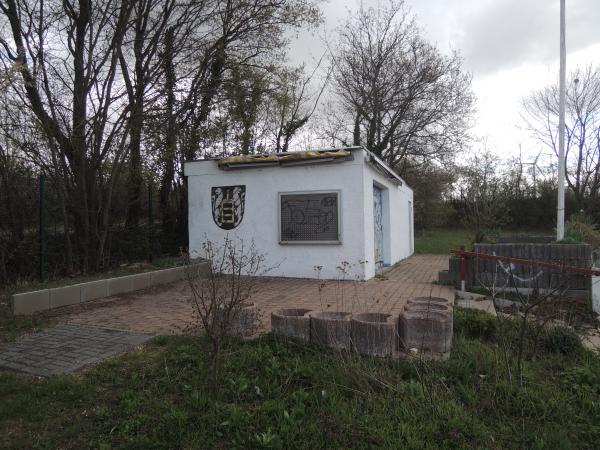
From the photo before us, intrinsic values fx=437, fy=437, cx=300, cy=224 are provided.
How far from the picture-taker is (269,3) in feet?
38.9

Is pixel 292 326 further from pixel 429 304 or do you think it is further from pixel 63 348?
pixel 63 348

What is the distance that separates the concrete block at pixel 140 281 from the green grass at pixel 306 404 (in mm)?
4670

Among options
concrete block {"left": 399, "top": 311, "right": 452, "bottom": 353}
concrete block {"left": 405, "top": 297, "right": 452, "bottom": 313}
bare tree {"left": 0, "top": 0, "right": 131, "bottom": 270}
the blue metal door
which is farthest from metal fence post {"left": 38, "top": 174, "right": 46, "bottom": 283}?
the blue metal door

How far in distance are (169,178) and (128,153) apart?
8.56 feet

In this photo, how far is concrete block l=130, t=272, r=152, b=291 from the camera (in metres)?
8.70

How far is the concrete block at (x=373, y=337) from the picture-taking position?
4094 millimetres

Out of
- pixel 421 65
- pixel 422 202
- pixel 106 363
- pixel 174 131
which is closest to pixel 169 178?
pixel 174 131

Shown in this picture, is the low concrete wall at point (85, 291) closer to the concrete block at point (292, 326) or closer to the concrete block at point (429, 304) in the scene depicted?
the concrete block at point (292, 326)

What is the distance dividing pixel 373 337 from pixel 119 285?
5.89m

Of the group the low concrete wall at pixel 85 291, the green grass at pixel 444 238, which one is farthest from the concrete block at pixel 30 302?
the green grass at pixel 444 238

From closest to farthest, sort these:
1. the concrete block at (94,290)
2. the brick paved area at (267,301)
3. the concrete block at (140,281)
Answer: the brick paved area at (267,301), the concrete block at (94,290), the concrete block at (140,281)

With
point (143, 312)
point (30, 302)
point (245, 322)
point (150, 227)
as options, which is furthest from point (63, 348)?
point (150, 227)

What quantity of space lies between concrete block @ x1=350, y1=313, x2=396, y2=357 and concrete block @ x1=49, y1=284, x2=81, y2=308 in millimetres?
5122

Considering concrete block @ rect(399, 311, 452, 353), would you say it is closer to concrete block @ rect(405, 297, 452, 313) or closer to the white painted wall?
concrete block @ rect(405, 297, 452, 313)
